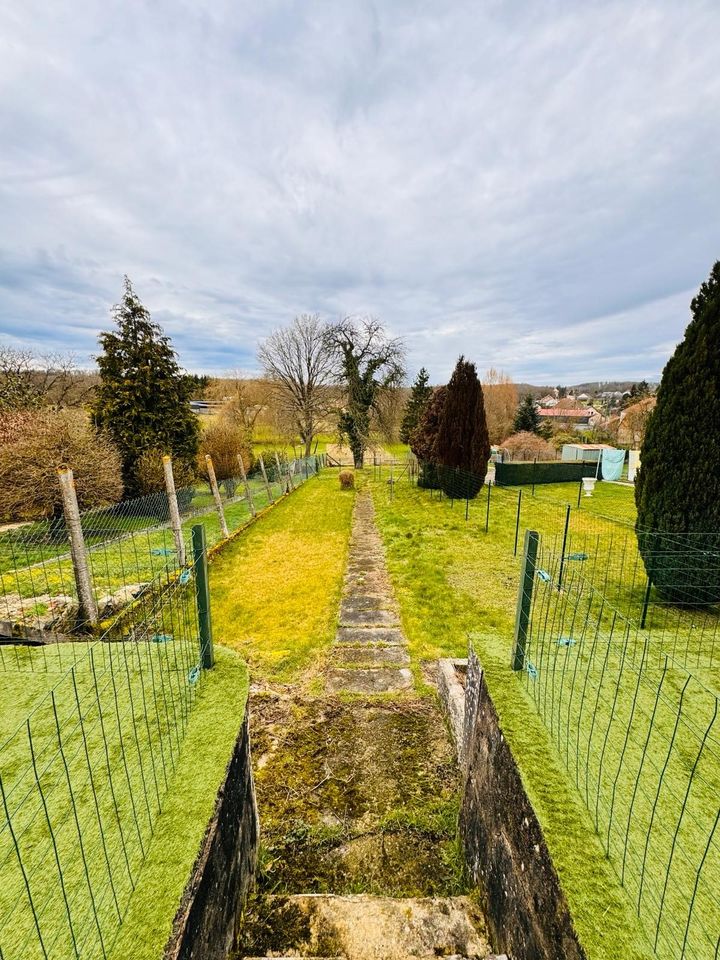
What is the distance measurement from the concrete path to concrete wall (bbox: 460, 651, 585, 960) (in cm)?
166

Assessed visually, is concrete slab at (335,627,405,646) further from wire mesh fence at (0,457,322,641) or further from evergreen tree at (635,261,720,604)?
evergreen tree at (635,261,720,604)

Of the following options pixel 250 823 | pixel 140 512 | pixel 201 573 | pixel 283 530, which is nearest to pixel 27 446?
pixel 140 512

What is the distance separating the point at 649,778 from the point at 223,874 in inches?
93.9

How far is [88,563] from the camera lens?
5.90 meters

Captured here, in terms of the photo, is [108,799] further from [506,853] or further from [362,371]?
[362,371]

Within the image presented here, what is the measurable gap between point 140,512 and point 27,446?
2717 millimetres

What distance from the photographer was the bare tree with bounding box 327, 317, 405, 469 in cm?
2489

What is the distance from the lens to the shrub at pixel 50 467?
898cm

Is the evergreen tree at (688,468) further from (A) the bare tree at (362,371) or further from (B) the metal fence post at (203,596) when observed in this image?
(A) the bare tree at (362,371)

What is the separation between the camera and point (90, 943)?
1520 millimetres

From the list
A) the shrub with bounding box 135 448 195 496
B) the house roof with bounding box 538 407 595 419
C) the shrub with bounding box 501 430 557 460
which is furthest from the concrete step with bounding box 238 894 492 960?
the house roof with bounding box 538 407 595 419

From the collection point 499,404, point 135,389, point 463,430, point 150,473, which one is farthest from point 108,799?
point 499,404

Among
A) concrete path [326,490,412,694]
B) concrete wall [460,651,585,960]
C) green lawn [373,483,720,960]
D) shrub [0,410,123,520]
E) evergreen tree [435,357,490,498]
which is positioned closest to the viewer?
green lawn [373,483,720,960]

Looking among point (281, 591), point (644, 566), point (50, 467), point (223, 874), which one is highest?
point (50, 467)
